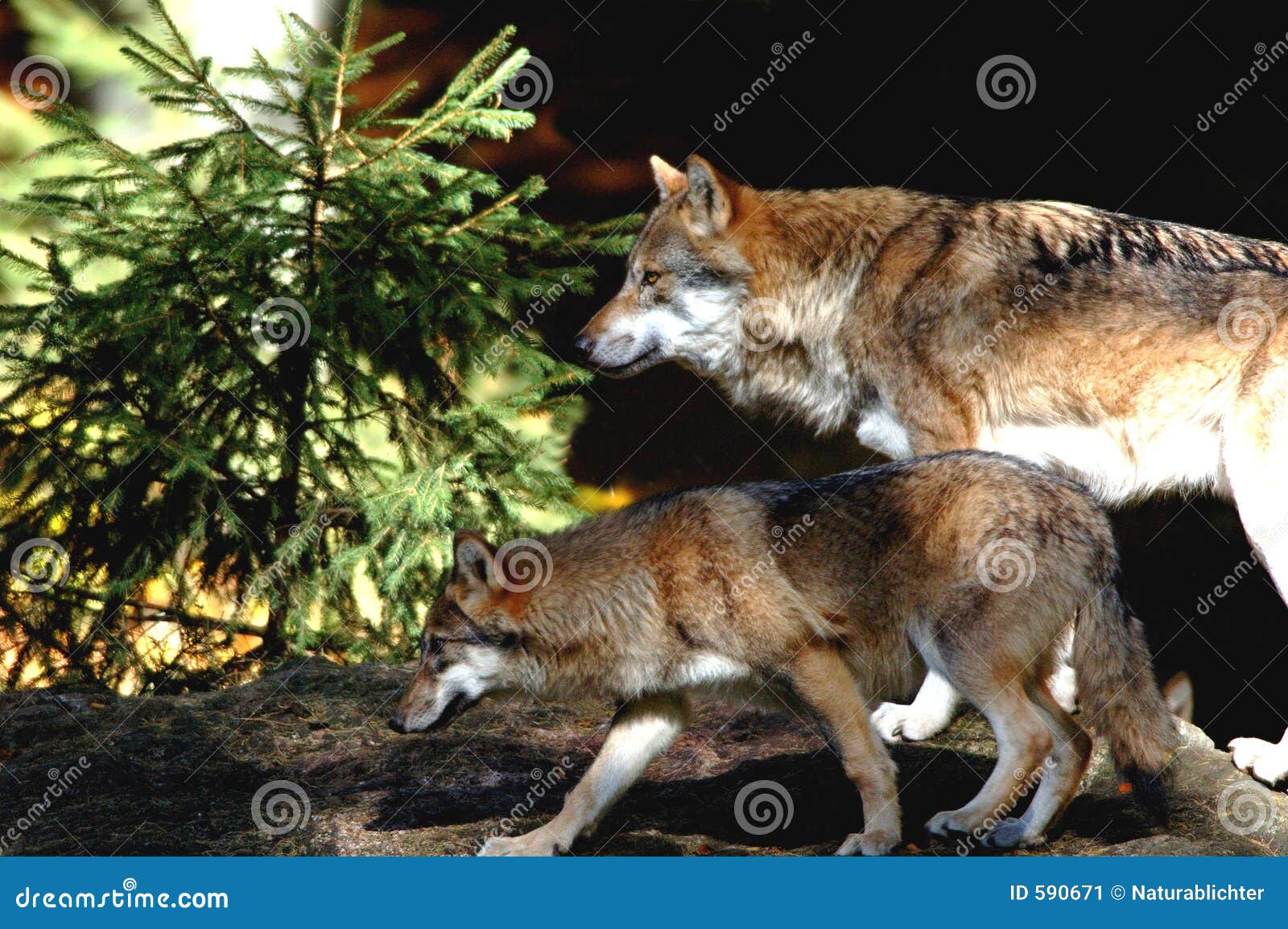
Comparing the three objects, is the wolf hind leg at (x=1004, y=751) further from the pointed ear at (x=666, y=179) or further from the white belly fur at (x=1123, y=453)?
the pointed ear at (x=666, y=179)

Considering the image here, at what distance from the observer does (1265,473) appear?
5398mm

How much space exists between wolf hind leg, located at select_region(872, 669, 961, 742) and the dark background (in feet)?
10.5

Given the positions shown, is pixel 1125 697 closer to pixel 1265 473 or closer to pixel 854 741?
pixel 854 741

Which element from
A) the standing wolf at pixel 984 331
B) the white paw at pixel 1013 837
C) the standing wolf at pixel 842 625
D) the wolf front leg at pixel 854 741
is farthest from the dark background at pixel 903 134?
the white paw at pixel 1013 837

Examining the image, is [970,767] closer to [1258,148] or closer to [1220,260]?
[1220,260]

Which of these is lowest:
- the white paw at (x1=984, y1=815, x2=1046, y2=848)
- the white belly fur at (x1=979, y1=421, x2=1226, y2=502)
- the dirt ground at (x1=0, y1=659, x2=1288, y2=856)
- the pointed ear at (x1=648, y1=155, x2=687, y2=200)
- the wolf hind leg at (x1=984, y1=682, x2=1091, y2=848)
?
the dirt ground at (x1=0, y1=659, x2=1288, y2=856)

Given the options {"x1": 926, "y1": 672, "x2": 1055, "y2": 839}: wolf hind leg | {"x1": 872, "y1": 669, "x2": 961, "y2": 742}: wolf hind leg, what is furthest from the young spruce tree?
{"x1": 926, "y1": 672, "x2": 1055, "y2": 839}: wolf hind leg

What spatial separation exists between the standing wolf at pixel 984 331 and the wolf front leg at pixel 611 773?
1.57 m

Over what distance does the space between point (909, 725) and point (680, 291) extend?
237 centimetres

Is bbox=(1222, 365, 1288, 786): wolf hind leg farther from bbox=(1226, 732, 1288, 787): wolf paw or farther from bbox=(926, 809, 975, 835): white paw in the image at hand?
bbox=(926, 809, 975, 835): white paw

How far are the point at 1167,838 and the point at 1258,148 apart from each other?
552cm

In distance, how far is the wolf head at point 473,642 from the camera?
4664 mm

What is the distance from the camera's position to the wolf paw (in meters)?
5.23

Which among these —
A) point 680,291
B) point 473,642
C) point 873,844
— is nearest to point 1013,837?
point 873,844
